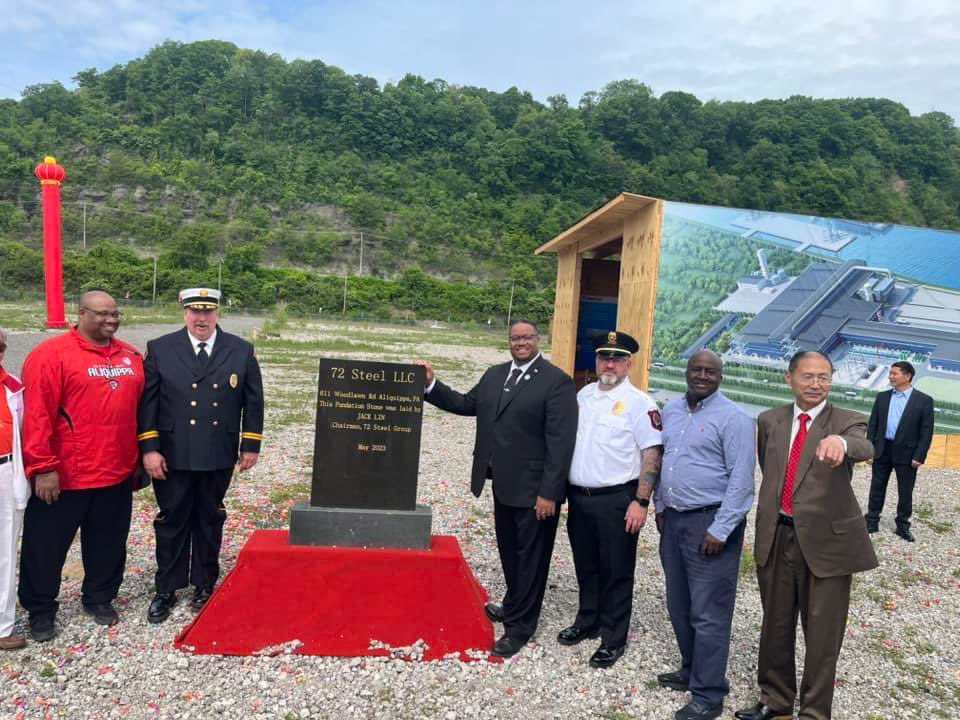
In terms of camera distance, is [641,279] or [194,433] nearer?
[194,433]

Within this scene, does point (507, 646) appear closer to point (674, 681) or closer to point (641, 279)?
point (674, 681)

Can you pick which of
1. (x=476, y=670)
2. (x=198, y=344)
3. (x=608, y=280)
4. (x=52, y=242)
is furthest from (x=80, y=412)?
(x=52, y=242)

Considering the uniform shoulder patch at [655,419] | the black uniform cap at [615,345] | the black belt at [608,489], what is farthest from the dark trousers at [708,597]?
the black uniform cap at [615,345]

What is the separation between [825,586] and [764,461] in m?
0.62

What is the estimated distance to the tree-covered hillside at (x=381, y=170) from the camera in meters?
56.0

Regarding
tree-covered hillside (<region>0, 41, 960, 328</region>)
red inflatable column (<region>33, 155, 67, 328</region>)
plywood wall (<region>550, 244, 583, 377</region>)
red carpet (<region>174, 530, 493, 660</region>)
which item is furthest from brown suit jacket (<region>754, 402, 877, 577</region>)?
tree-covered hillside (<region>0, 41, 960, 328</region>)

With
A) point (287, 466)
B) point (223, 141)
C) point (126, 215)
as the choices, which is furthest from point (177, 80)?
point (287, 466)

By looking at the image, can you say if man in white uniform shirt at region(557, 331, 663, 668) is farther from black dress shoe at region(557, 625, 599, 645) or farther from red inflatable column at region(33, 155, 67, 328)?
red inflatable column at region(33, 155, 67, 328)

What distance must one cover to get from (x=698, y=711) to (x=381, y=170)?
80.0 metres

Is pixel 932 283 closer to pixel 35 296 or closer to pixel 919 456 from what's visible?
pixel 919 456

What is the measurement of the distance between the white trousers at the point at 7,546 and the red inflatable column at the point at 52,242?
2454 centimetres

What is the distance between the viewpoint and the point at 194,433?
155 inches

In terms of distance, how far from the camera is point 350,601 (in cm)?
376

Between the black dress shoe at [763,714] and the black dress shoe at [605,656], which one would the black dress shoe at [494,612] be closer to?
the black dress shoe at [605,656]
